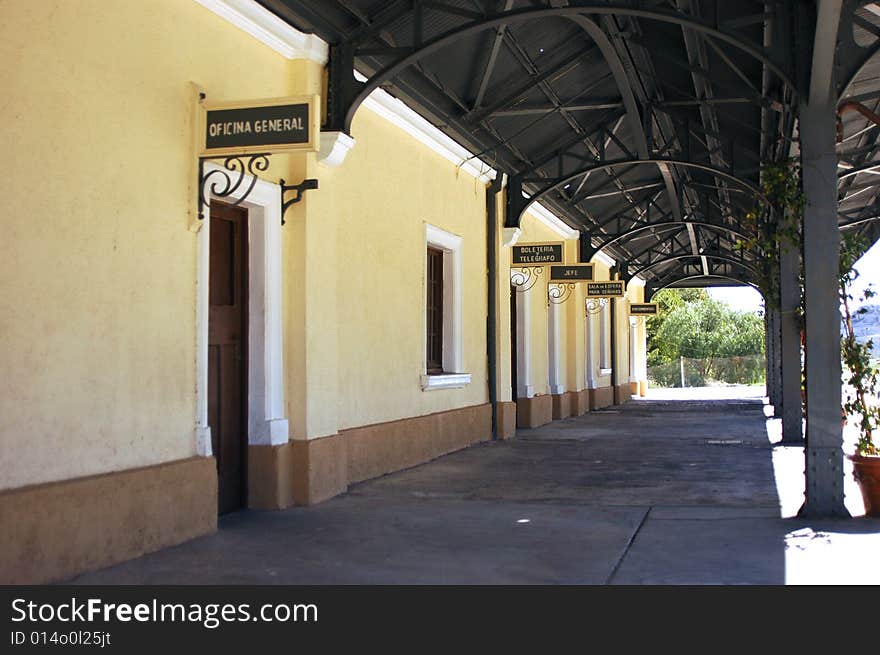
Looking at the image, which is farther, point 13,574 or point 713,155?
point 713,155

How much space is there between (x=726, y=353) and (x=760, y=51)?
149ft

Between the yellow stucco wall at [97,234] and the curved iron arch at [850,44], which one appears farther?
the curved iron arch at [850,44]

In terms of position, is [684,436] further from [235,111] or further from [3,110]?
[3,110]

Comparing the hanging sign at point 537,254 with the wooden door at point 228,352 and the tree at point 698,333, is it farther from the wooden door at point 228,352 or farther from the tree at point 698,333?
the tree at point 698,333

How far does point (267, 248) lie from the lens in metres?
7.09

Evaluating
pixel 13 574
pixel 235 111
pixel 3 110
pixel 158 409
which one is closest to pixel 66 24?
pixel 3 110

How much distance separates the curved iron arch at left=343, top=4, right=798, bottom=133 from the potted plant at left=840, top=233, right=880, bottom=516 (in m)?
1.61

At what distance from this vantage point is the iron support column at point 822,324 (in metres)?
6.73

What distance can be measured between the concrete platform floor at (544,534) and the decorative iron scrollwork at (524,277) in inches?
188

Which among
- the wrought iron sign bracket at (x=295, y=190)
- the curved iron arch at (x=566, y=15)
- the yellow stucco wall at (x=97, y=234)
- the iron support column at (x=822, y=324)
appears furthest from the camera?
the wrought iron sign bracket at (x=295, y=190)

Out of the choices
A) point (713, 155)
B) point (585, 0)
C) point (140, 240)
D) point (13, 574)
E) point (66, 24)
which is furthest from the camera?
point (713, 155)

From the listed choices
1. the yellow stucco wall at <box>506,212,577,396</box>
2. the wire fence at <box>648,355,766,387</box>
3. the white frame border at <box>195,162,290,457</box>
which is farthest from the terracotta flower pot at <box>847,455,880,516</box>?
the wire fence at <box>648,355,766,387</box>

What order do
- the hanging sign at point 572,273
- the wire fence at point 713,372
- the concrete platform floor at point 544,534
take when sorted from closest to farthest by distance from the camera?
the concrete platform floor at point 544,534
the hanging sign at point 572,273
the wire fence at point 713,372

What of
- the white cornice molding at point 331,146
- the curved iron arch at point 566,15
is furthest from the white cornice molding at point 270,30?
the white cornice molding at point 331,146
